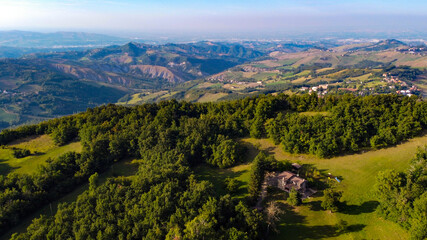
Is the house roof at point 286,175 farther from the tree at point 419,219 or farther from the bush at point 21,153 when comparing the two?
the bush at point 21,153

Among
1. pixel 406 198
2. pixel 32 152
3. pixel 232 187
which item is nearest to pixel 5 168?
pixel 32 152

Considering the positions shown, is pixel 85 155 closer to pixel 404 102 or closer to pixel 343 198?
pixel 343 198

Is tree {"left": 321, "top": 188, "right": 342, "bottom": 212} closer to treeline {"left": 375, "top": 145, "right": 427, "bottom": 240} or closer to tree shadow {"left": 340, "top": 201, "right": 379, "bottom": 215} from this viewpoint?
tree shadow {"left": 340, "top": 201, "right": 379, "bottom": 215}

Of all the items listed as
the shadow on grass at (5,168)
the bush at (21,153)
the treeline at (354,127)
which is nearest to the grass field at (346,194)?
the treeline at (354,127)

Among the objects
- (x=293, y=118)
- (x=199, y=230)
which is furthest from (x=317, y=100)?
A: (x=199, y=230)

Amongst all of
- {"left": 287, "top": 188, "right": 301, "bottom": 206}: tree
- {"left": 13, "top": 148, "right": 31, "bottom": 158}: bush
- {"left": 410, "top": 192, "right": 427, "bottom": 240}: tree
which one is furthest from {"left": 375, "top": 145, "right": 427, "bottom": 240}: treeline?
{"left": 13, "top": 148, "right": 31, "bottom": 158}: bush

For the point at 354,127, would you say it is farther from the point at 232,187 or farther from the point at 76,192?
the point at 76,192
